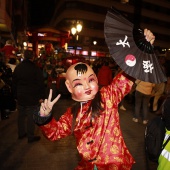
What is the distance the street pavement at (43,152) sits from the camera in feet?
13.7

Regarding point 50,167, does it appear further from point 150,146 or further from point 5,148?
point 150,146

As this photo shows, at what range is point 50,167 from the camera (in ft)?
13.5

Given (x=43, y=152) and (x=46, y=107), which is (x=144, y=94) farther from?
(x=46, y=107)

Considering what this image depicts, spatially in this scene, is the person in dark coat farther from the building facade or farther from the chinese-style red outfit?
the building facade

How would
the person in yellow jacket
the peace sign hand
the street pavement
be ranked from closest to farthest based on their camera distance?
the peace sign hand
the street pavement
the person in yellow jacket

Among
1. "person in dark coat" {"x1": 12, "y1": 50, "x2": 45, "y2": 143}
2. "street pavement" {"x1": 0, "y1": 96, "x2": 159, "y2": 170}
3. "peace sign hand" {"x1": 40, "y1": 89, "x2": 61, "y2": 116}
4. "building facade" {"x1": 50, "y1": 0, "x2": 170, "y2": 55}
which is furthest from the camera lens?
"building facade" {"x1": 50, "y1": 0, "x2": 170, "y2": 55}

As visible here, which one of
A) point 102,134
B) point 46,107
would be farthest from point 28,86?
point 102,134

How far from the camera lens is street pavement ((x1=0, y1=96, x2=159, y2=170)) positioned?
4176 millimetres

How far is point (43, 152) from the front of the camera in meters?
4.70

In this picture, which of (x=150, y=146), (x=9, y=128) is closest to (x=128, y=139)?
(x=9, y=128)

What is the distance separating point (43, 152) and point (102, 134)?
9.46 feet

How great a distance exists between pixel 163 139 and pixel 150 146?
0.14m

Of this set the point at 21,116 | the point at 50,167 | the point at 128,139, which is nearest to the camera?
the point at 50,167

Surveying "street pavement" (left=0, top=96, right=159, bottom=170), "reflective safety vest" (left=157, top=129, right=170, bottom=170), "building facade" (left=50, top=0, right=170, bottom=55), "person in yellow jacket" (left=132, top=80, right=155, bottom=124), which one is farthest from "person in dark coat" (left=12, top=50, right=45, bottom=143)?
"building facade" (left=50, top=0, right=170, bottom=55)
